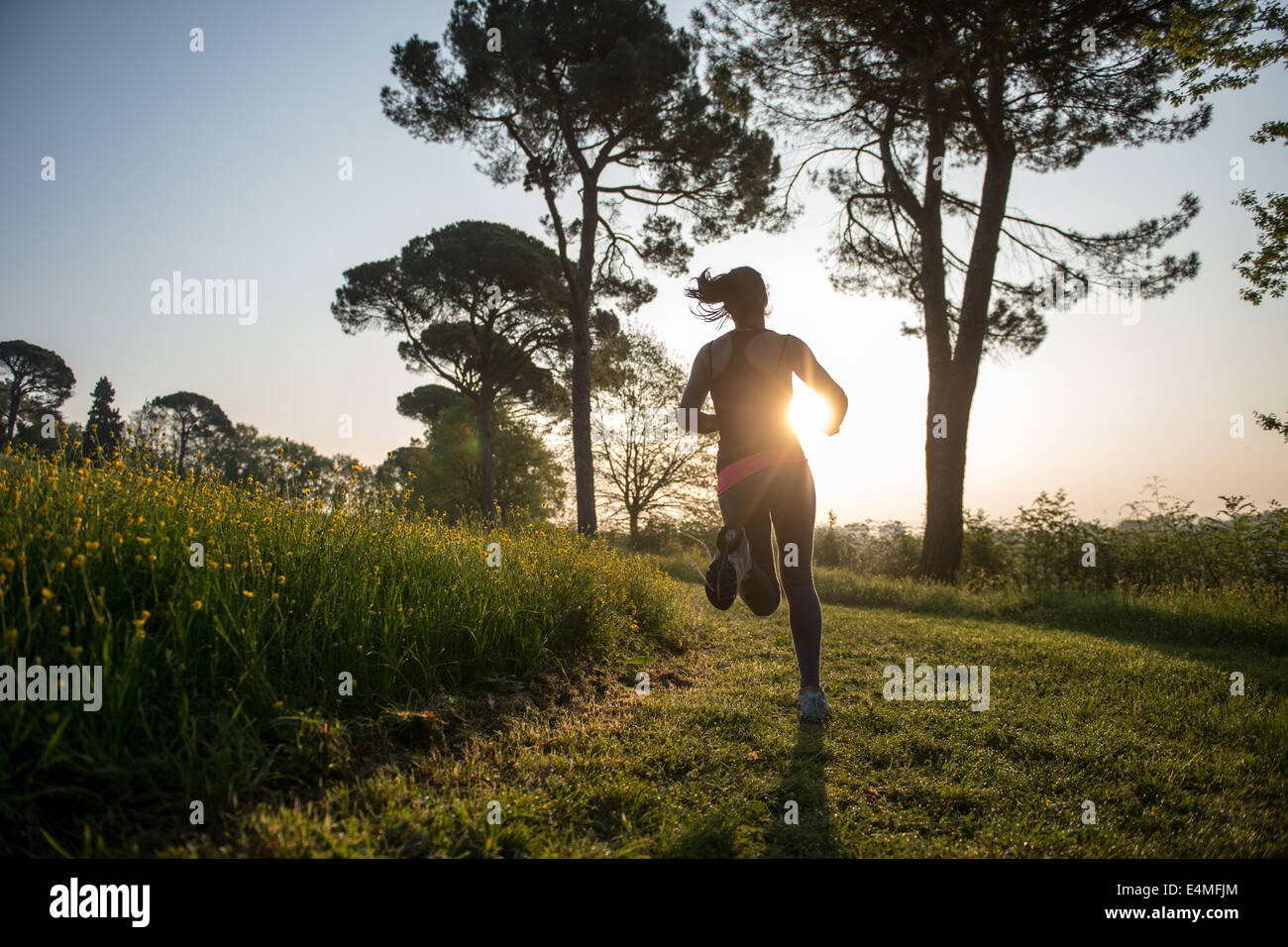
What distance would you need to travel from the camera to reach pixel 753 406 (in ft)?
11.2

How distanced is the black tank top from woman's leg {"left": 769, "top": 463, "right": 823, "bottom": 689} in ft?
0.64

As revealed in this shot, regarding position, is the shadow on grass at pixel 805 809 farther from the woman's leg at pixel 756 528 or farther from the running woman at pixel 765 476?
the woman's leg at pixel 756 528

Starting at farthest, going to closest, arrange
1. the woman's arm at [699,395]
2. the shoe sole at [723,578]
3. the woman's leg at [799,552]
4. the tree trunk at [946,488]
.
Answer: the tree trunk at [946,488], the woman's arm at [699,395], the shoe sole at [723,578], the woman's leg at [799,552]

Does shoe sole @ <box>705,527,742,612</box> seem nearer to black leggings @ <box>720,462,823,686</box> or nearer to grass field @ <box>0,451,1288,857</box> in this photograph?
black leggings @ <box>720,462,823,686</box>

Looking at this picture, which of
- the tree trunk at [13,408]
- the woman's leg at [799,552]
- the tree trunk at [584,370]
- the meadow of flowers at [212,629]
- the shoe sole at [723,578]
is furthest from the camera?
the tree trunk at [584,370]

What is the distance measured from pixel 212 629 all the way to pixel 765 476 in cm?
268

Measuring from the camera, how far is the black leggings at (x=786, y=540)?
3.34 meters

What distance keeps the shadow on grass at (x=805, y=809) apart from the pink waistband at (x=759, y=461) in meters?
1.42

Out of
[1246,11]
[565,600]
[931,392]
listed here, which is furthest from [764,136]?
[565,600]

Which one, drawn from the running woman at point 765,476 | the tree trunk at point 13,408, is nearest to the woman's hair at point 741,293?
the running woman at point 765,476

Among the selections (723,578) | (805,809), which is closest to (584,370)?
(723,578)

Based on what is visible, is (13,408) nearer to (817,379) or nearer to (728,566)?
(728,566)
